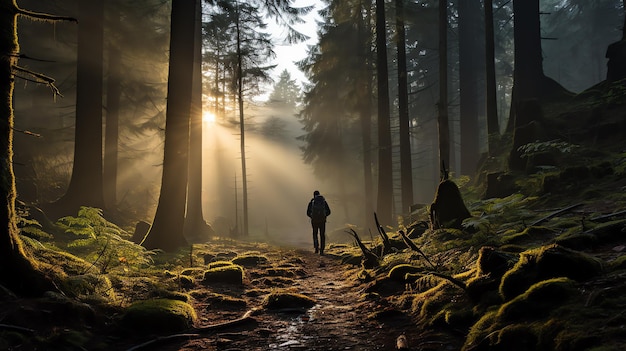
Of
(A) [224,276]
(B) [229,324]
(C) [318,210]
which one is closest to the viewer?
(B) [229,324]

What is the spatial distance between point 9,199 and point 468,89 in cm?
2265

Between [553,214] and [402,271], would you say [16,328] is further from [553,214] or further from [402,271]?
[553,214]

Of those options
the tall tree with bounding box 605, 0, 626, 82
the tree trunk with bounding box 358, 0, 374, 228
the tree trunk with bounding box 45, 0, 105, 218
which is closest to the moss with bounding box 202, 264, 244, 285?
the tree trunk with bounding box 45, 0, 105, 218

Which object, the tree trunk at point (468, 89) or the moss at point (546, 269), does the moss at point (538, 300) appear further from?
the tree trunk at point (468, 89)

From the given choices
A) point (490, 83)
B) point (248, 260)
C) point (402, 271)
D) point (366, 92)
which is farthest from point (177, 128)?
point (366, 92)

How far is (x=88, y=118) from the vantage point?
13.5 m

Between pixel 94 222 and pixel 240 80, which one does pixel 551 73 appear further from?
pixel 94 222

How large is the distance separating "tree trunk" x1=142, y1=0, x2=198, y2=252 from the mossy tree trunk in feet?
20.2

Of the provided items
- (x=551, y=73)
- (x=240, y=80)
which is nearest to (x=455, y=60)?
(x=240, y=80)

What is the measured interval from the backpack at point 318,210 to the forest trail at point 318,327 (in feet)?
19.1

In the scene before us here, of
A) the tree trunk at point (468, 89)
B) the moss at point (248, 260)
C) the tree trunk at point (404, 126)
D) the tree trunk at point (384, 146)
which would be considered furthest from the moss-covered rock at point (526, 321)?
the tree trunk at point (468, 89)

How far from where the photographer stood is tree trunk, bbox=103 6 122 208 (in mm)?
19344

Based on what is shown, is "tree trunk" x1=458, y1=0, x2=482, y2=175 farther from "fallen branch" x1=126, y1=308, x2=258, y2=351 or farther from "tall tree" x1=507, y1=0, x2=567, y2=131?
"fallen branch" x1=126, y1=308, x2=258, y2=351

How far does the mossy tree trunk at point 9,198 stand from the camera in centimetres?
395
